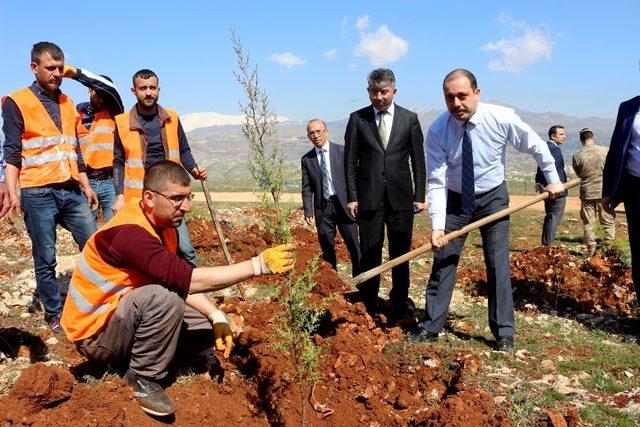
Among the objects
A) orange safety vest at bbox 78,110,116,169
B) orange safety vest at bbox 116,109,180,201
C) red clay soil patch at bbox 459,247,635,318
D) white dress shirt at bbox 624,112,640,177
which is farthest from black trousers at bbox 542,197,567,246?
orange safety vest at bbox 78,110,116,169

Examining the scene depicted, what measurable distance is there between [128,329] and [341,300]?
88.3 inches

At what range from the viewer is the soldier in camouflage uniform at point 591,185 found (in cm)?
866

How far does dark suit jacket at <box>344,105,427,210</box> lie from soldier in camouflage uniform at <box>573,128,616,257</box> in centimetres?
533

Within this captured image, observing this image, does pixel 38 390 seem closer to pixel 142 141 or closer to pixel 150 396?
pixel 150 396

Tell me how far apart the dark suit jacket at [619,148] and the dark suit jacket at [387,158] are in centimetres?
167

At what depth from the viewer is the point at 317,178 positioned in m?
5.85

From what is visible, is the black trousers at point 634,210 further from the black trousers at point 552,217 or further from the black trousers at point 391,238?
the black trousers at point 552,217

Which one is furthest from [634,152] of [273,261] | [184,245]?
[184,245]

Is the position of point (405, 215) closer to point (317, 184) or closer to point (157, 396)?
point (317, 184)

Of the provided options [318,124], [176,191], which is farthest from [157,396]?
[318,124]

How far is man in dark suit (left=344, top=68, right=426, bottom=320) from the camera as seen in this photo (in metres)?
4.65

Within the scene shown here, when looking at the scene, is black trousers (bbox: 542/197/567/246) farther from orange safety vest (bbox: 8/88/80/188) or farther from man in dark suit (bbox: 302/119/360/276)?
orange safety vest (bbox: 8/88/80/188)

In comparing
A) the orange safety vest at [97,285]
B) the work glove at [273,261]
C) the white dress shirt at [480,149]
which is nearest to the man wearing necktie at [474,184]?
the white dress shirt at [480,149]

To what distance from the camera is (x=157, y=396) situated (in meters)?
3.17
